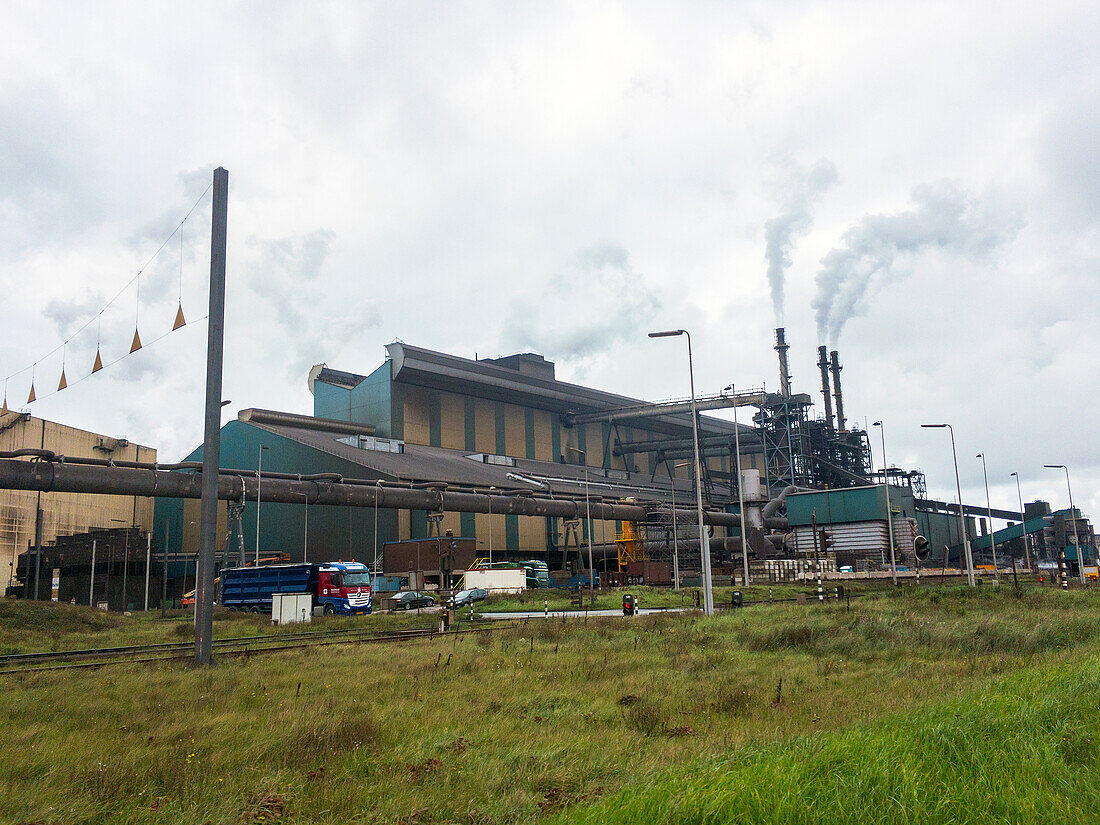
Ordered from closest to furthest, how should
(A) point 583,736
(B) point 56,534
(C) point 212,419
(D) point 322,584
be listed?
(A) point 583,736 < (C) point 212,419 < (D) point 322,584 < (B) point 56,534

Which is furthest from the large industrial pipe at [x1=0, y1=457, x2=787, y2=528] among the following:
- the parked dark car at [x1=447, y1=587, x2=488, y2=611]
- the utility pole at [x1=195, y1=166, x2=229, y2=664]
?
the utility pole at [x1=195, y1=166, x2=229, y2=664]

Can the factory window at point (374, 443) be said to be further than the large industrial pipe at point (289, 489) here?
Yes

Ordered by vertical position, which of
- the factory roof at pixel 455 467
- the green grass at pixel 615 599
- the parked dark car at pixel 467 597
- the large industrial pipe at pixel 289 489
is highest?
the factory roof at pixel 455 467

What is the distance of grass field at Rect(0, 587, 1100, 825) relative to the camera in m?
6.15

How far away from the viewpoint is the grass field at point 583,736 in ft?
20.2

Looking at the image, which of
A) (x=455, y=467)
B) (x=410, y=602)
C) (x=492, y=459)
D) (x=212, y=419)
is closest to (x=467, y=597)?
(x=410, y=602)

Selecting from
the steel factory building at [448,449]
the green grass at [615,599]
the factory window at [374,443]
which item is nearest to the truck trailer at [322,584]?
the steel factory building at [448,449]

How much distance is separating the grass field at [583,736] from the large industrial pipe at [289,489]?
25420 mm

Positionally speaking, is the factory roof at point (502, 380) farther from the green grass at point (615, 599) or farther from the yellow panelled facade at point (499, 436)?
the green grass at point (615, 599)

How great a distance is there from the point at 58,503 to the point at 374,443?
25.1 meters

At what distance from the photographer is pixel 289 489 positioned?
149 ft

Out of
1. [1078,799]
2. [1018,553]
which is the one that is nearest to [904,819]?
[1078,799]

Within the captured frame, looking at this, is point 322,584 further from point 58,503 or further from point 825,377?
point 825,377

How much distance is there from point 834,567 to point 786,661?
164 ft
